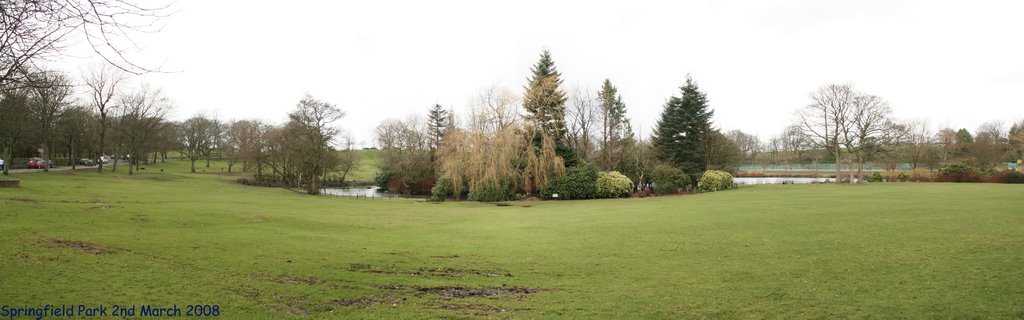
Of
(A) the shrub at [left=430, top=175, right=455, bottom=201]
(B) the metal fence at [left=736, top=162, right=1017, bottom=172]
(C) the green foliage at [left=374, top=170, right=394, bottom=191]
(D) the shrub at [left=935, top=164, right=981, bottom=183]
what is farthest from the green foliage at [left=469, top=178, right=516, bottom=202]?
(B) the metal fence at [left=736, top=162, right=1017, bottom=172]

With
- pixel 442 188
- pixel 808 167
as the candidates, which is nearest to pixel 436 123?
pixel 442 188

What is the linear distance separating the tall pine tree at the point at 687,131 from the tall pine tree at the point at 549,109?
14.3 metres

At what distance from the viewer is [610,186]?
41562 mm

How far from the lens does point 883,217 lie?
54.3ft

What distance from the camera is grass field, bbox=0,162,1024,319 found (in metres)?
6.86

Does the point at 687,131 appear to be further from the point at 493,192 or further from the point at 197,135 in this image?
the point at 197,135

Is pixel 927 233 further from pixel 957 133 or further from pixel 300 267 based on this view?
pixel 957 133

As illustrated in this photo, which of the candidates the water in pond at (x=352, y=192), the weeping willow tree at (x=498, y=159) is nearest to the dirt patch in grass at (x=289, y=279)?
the weeping willow tree at (x=498, y=159)

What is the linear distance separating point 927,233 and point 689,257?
688 centimetres

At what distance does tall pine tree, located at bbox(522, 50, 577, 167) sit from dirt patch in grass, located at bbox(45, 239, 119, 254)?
37293mm

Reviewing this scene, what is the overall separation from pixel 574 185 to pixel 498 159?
727 cm

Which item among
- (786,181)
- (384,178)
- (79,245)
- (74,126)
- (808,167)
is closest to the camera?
(79,245)

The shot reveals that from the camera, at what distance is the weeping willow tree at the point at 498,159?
128 ft

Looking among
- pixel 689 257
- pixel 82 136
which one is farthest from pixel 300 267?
pixel 82 136
